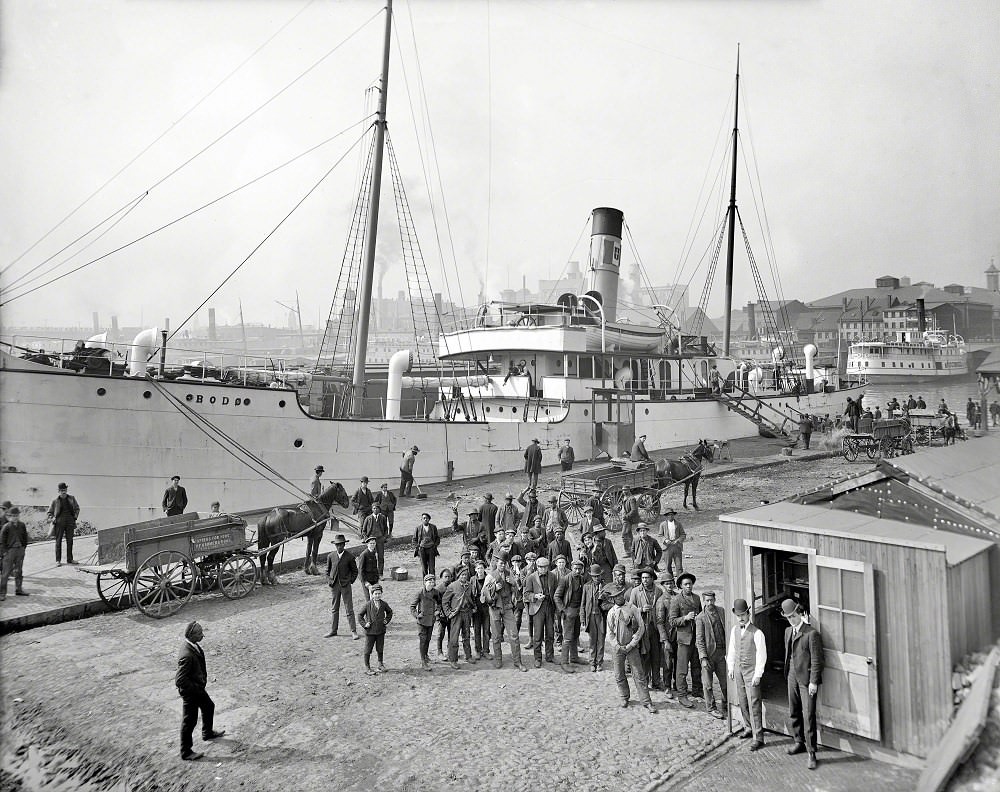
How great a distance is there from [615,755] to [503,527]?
21.5 feet

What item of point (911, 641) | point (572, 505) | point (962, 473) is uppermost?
point (962, 473)

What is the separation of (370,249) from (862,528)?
53.6 feet

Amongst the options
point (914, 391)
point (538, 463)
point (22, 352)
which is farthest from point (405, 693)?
point (914, 391)

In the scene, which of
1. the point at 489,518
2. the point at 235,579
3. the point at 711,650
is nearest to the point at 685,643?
the point at 711,650

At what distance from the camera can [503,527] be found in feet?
39.2

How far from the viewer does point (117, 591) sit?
30.7 feet

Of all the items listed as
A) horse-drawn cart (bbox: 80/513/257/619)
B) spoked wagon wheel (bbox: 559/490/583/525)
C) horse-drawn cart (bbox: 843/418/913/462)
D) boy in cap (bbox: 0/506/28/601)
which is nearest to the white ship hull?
boy in cap (bbox: 0/506/28/601)

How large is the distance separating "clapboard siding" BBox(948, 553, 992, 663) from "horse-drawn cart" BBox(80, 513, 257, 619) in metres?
8.82

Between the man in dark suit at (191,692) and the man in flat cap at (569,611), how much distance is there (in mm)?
3803

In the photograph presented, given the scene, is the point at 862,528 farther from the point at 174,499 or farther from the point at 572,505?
the point at 174,499

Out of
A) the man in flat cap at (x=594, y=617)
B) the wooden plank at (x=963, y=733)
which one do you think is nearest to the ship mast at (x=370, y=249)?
the man in flat cap at (x=594, y=617)

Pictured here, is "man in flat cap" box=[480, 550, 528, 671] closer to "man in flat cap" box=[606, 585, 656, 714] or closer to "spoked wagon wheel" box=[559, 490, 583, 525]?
"man in flat cap" box=[606, 585, 656, 714]

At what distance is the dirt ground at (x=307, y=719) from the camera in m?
5.33

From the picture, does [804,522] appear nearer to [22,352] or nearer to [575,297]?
[22,352]
